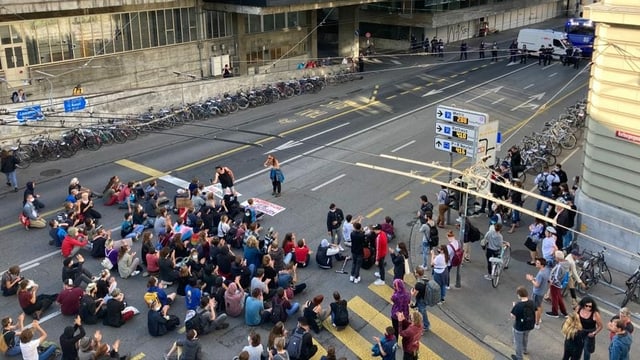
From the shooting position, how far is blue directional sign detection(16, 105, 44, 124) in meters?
25.9

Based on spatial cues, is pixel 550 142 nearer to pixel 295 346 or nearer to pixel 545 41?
pixel 295 346

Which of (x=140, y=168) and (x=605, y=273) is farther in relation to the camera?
(x=140, y=168)

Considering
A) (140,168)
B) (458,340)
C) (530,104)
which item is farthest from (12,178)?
(530,104)

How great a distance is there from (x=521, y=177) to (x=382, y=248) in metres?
8.93

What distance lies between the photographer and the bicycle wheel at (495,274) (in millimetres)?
15289

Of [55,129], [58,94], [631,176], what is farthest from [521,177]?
[58,94]

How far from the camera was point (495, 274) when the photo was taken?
1537 centimetres

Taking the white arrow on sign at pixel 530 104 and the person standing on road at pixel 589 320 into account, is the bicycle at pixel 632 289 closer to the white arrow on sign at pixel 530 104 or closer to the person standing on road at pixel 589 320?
the person standing on road at pixel 589 320

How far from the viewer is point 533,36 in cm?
4616

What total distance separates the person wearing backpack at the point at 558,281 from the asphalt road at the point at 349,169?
42cm

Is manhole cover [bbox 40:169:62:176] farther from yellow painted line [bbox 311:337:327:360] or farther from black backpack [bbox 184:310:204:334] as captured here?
yellow painted line [bbox 311:337:327:360]

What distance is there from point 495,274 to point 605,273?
2955 mm

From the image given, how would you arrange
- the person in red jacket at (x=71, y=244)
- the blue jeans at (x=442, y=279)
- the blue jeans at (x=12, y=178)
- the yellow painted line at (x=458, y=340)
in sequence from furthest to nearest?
the blue jeans at (x=12, y=178) < the person in red jacket at (x=71, y=244) < the blue jeans at (x=442, y=279) < the yellow painted line at (x=458, y=340)

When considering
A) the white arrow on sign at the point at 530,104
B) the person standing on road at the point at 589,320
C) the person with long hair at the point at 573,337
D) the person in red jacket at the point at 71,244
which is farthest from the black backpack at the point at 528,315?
the white arrow on sign at the point at 530,104
